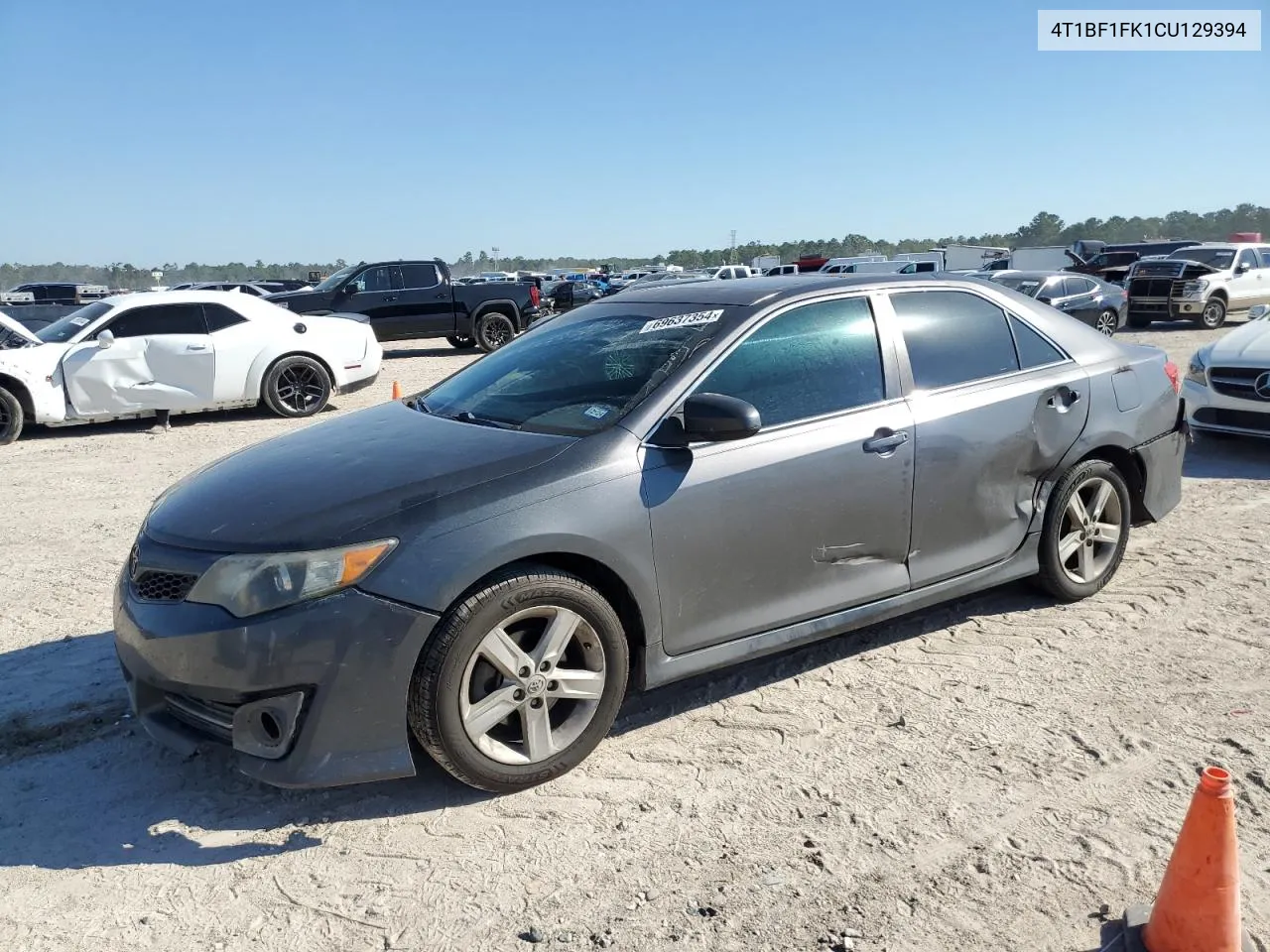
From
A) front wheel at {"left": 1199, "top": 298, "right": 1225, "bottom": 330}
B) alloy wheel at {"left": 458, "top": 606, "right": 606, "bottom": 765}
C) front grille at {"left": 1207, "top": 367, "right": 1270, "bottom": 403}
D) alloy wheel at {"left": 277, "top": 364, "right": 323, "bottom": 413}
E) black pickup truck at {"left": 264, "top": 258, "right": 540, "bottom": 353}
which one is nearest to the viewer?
alloy wheel at {"left": 458, "top": 606, "right": 606, "bottom": 765}

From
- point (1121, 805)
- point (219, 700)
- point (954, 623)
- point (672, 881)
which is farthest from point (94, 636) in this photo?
point (1121, 805)

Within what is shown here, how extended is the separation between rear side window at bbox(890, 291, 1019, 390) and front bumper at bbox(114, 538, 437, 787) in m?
2.45

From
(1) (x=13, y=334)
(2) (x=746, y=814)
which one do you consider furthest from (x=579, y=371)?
(1) (x=13, y=334)

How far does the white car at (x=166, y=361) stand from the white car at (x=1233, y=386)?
911cm

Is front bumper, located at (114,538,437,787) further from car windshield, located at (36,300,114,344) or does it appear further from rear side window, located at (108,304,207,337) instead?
car windshield, located at (36,300,114,344)

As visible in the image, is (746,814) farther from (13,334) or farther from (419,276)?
(419,276)

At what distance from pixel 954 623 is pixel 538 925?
275cm

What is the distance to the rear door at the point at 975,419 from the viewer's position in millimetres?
4215

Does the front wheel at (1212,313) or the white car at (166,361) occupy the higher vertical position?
the white car at (166,361)

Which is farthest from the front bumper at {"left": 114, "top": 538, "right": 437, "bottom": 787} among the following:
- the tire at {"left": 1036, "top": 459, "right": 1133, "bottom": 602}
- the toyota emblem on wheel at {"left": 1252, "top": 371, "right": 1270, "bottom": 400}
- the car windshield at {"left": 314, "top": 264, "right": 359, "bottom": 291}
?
the car windshield at {"left": 314, "top": 264, "right": 359, "bottom": 291}

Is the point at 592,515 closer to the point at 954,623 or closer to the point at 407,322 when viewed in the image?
the point at 954,623

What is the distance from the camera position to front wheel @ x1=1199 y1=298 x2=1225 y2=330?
21.2 meters

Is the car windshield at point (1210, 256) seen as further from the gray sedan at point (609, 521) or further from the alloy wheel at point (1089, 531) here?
the gray sedan at point (609, 521)

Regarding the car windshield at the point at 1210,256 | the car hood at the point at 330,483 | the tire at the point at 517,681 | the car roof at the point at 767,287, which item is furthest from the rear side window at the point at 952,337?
the car windshield at the point at 1210,256
